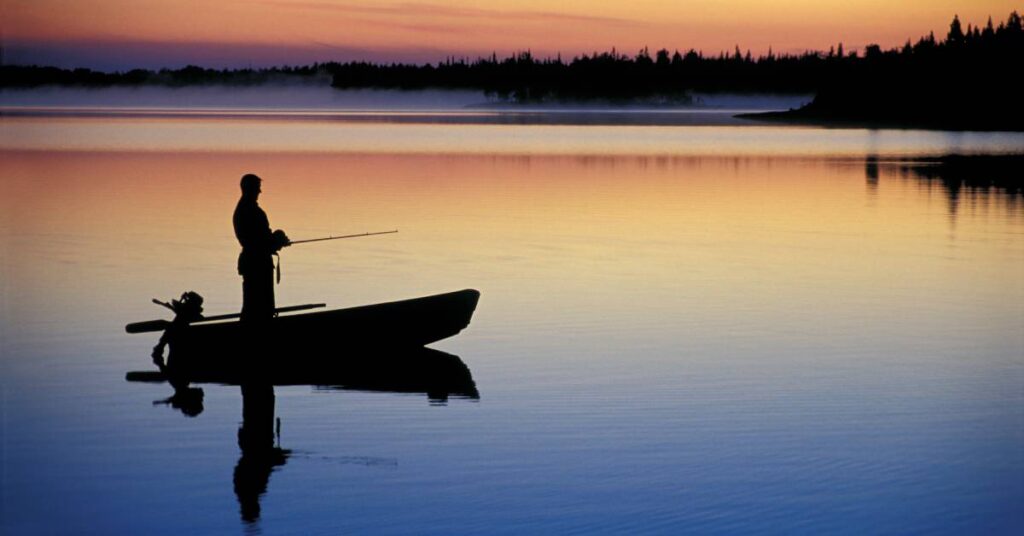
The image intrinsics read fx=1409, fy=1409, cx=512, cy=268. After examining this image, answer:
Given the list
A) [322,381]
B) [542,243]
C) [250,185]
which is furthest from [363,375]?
[542,243]

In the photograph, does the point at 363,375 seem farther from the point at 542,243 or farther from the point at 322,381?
the point at 542,243

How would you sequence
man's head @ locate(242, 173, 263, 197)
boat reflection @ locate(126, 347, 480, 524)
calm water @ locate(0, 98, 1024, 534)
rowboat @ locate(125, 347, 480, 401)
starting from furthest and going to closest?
man's head @ locate(242, 173, 263, 197) < rowboat @ locate(125, 347, 480, 401) < boat reflection @ locate(126, 347, 480, 524) < calm water @ locate(0, 98, 1024, 534)

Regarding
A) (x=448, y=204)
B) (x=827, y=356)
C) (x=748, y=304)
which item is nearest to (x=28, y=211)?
(x=448, y=204)

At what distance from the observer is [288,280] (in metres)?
21.8

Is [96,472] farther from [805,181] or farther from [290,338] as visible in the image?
[805,181]

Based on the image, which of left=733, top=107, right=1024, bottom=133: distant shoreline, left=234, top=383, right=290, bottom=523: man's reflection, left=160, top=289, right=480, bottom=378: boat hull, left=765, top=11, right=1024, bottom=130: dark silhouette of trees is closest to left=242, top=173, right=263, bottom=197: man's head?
left=160, top=289, right=480, bottom=378: boat hull

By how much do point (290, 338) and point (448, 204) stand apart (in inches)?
924

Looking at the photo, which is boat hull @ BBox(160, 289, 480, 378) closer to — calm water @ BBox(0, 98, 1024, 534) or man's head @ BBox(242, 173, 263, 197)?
calm water @ BBox(0, 98, 1024, 534)

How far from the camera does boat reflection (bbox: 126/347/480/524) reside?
39.1 feet

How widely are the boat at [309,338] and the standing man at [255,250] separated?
0.20 meters

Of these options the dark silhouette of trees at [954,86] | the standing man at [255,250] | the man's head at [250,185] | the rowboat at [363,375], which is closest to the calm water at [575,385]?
the rowboat at [363,375]

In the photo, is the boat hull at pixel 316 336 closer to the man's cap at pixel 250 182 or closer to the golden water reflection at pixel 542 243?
the man's cap at pixel 250 182

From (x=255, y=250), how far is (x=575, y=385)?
3662mm

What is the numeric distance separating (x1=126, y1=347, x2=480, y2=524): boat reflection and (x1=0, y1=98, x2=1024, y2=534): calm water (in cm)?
18
